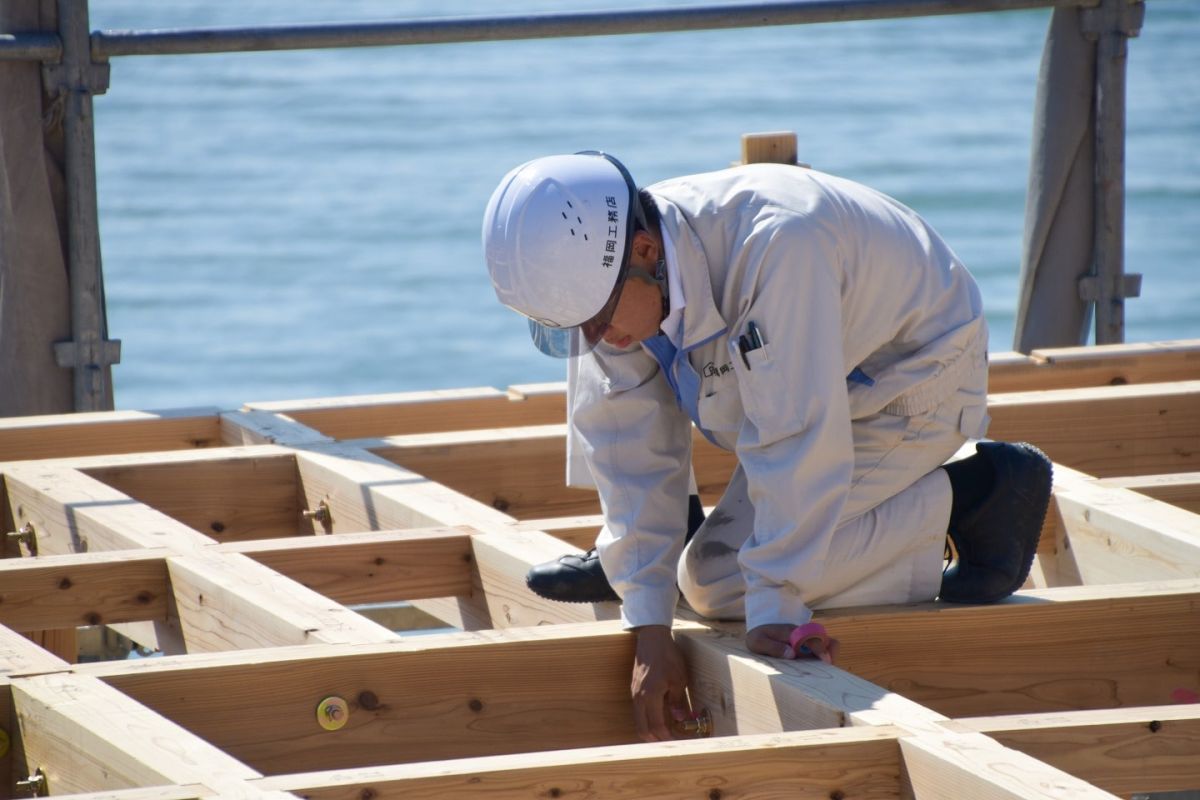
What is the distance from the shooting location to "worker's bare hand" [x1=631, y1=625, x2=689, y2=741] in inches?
107

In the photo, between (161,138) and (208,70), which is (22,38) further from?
(208,70)

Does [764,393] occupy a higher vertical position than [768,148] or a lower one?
lower

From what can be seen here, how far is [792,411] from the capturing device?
2.67 meters

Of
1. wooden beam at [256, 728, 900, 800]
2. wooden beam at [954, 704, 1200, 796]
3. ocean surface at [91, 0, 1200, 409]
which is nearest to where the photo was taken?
wooden beam at [256, 728, 900, 800]

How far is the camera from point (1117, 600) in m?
2.92

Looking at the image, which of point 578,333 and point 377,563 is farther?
point 377,563

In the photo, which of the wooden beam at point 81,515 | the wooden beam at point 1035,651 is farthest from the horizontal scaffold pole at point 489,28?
the wooden beam at point 1035,651

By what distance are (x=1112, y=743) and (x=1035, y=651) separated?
511 millimetres

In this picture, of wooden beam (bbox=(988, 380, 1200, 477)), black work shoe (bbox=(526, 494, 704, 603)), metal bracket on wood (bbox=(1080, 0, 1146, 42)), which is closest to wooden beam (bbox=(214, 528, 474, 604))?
black work shoe (bbox=(526, 494, 704, 603))

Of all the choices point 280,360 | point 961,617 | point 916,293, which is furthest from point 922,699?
point 280,360

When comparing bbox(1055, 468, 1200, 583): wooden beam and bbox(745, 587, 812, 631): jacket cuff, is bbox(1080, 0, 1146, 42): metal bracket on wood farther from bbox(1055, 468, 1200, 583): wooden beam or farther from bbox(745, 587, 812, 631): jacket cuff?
bbox(745, 587, 812, 631): jacket cuff

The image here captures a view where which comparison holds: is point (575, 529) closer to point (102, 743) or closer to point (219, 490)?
point (219, 490)

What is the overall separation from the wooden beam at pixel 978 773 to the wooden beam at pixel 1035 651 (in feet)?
1.78

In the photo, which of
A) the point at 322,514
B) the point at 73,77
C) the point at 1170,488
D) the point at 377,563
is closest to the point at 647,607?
the point at 377,563
